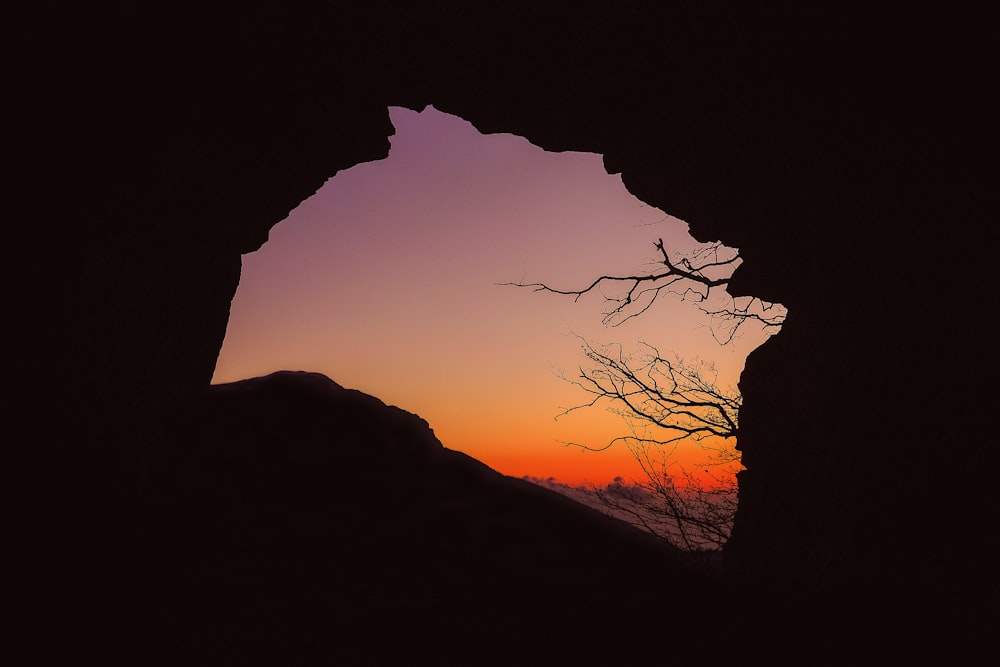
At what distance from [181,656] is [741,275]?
28.1ft

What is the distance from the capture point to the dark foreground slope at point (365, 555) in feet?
16.7

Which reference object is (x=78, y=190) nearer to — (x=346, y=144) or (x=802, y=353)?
(x=346, y=144)

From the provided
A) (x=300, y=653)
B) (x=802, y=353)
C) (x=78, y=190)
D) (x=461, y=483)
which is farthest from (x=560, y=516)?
(x=78, y=190)

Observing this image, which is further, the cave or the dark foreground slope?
the dark foreground slope

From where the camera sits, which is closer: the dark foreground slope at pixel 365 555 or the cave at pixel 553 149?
the cave at pixel 553 149

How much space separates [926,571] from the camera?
4.36 meters

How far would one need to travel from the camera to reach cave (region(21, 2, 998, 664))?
390 centimetres

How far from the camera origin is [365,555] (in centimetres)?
805

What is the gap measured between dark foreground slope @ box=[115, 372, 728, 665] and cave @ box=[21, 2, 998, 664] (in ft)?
0.25

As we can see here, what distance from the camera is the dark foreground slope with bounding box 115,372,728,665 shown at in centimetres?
510

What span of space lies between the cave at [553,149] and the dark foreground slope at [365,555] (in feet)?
0.25

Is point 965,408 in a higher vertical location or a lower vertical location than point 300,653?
higher

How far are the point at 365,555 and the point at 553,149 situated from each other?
6.32m

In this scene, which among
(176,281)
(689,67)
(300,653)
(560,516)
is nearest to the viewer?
(300,653)
